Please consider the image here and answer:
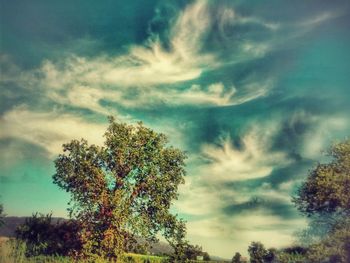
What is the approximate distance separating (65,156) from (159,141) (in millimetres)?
13318

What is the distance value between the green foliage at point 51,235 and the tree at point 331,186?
34202mm

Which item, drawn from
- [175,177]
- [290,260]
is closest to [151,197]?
[175,177]

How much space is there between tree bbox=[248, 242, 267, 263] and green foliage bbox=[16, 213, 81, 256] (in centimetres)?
7952

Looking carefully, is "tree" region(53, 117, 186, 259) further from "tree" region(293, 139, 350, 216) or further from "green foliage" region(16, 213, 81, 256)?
"tree" region(293, 139, 350, 216)

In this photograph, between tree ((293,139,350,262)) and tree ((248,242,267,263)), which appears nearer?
tree ((293,139,350,262))

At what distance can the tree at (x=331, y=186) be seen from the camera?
46031 mm

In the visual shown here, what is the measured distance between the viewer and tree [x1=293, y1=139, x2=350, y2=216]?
46.0 m

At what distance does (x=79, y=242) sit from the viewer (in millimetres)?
44094

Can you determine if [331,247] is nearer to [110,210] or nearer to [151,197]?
[151,197]

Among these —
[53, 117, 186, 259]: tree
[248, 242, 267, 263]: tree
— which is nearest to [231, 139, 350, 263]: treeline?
[53, 117, 186, 259]: tree

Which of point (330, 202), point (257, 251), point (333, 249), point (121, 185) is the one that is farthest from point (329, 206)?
point (257, 251)

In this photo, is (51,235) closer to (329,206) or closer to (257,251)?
(329,206)

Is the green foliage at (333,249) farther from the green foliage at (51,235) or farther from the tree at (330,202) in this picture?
the green foliage at (51,235)

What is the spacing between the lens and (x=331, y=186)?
46594mm
